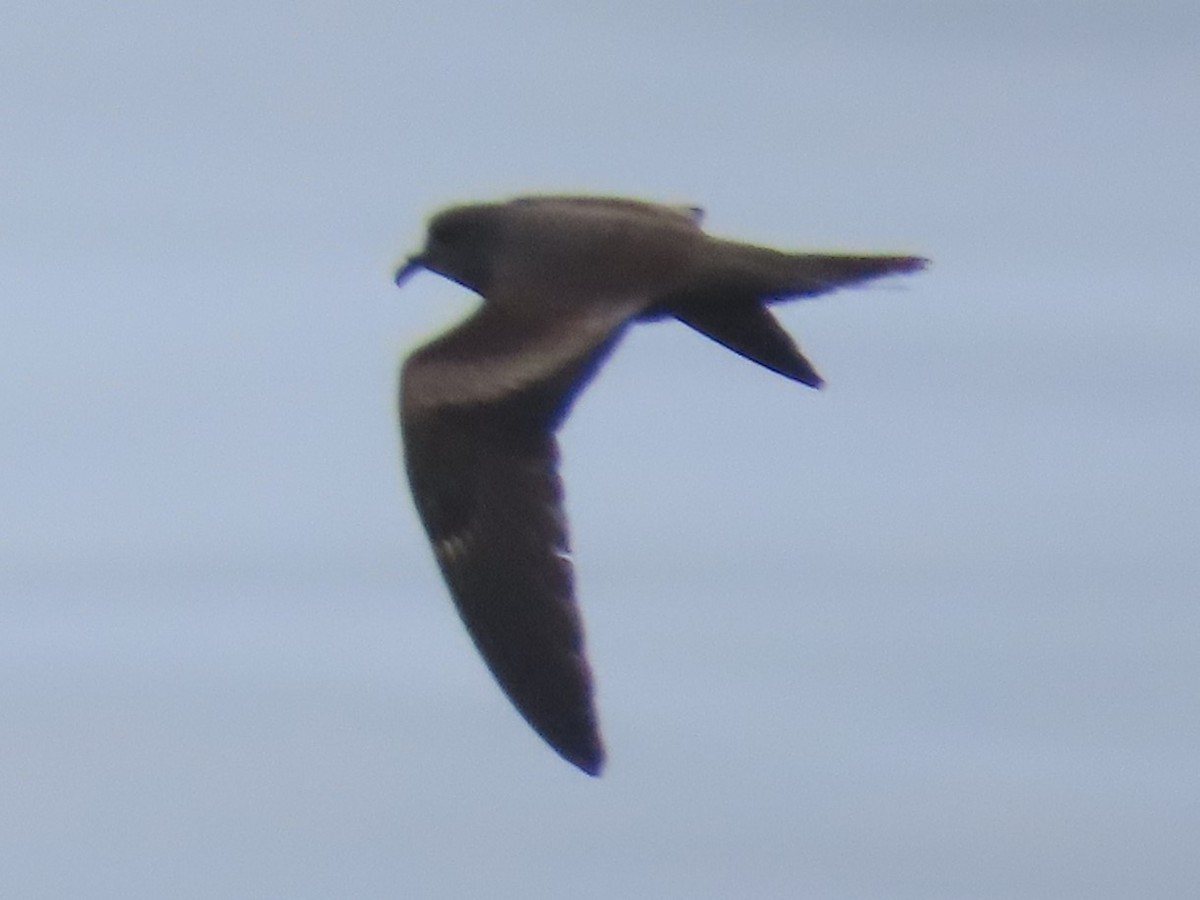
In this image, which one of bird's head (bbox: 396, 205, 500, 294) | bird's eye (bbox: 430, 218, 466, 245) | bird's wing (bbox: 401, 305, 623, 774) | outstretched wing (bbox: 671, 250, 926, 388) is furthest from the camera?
bird's eye (bbox: 430, 218, 466, 245)

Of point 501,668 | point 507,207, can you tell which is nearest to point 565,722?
point 501,668

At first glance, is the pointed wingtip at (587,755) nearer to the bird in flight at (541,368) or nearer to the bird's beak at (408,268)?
the bird in flight at (541,368)

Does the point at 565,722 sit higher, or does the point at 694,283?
the point at 694,283

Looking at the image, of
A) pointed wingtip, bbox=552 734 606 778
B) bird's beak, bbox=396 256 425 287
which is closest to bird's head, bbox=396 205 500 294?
bird's beak, bbox=396 256 425 287

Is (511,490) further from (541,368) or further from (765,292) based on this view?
(765,292)

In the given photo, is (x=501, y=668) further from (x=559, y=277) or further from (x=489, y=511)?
(x=559, y=277)

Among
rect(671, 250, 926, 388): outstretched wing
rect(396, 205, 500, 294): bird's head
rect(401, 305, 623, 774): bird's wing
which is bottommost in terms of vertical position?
rect(401, 305, 623, 774): bird's wing

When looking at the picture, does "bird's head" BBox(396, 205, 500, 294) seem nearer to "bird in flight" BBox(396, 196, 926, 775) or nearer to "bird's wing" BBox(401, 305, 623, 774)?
"bird in flight" BBox(396, 196, 926, 775)

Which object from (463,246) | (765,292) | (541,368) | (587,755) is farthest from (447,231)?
(587,755)
